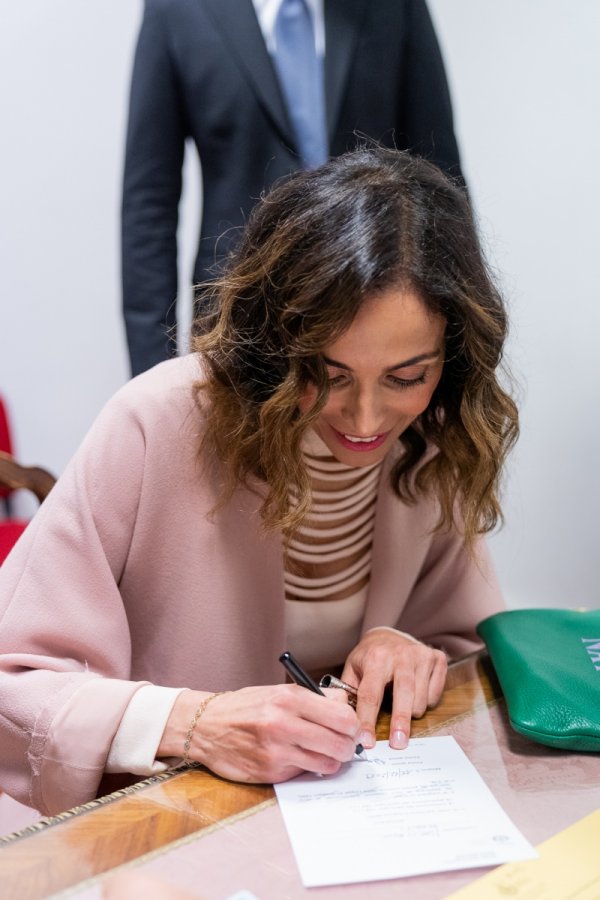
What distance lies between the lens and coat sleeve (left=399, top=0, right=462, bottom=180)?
1.80 metres

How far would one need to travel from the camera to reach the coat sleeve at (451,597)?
145 centimetres

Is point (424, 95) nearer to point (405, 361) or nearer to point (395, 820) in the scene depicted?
point (405, 361)

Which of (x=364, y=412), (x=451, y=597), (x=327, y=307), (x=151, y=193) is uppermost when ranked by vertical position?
(x=151, y=193)

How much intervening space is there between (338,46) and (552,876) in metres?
1.41

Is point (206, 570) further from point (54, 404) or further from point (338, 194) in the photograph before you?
point (54, 404)

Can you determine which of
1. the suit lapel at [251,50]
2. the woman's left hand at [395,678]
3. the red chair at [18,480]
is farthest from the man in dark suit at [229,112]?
the woman's left hand at [395,678]

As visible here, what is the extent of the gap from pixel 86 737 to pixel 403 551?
57 centimetres

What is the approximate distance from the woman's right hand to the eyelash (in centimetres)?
35

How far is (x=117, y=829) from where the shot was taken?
32.5 inches

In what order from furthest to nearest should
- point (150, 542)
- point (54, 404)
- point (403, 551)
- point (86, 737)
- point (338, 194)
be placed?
point (54, 404)
point (403, 551)
point (150, 542)
point (338, 194)
point (86, 737)

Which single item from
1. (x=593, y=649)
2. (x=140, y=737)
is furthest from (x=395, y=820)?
(x=593, y=649)

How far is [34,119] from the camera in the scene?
2.52m

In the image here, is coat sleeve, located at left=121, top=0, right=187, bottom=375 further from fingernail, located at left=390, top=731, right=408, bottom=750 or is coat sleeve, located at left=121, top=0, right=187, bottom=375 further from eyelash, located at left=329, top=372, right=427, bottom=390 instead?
fingernail, located at left=390, top=731, right=408, bottom=750

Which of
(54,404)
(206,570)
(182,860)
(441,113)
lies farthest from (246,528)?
(54,404)
